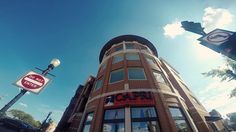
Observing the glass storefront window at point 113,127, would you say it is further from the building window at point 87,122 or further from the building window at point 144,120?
the building window at point 87,122

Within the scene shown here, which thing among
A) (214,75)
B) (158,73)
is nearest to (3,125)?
(158,73)

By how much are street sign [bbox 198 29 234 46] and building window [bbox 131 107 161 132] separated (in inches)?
298

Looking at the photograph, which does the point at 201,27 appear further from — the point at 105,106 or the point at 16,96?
the point at 105,106

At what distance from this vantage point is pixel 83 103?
808 inches

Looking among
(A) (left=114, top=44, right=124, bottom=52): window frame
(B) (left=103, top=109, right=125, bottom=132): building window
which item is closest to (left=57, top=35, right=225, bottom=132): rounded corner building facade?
(B) (left=103, top=109, right=125, bottom=132): building window

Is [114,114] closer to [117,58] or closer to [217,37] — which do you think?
[117,58]

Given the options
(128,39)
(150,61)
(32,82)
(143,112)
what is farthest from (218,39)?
(128,39)

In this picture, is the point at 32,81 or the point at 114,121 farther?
the point at 114,121

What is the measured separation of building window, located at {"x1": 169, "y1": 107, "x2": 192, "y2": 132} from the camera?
1054 cm

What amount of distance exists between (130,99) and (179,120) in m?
4.23

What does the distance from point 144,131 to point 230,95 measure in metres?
11.7

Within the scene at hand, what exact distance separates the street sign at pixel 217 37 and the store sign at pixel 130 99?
25.6 feet

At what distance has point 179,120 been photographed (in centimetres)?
1101

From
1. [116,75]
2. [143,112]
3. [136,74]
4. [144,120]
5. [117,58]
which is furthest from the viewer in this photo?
[117,58]
